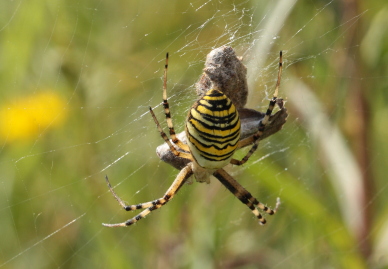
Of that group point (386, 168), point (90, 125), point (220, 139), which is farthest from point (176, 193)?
point (386, 168)

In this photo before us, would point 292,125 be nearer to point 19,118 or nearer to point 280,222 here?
point 280,222

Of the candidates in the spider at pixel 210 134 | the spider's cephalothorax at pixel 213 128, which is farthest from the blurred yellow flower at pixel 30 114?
the spider's cephalothorax at pixel 213 128

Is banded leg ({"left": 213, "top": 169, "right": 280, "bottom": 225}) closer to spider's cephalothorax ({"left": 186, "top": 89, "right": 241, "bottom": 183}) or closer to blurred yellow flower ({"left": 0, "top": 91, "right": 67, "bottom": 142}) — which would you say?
spider's cephalothorax ({"left": 186, "top": 89, "right": 241, "bottom": 183})

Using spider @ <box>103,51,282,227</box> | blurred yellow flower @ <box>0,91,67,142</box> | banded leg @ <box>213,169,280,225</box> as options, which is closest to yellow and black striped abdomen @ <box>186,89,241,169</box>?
spider @ <box>103,51,282,227</box>

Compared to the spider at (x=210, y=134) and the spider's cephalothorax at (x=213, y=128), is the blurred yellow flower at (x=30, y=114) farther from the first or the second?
the spider's cephalothorax at (x=213, y=128)

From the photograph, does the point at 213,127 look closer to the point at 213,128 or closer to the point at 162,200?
the point at 213,128

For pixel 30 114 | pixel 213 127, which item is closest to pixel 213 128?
pixel 213 127

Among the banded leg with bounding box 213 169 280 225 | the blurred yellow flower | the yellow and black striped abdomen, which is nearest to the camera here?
the yellow and black striped abdomen

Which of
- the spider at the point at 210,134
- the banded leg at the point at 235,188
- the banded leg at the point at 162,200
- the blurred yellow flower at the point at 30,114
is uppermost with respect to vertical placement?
the blurred yellow flower at the point at 30,114
